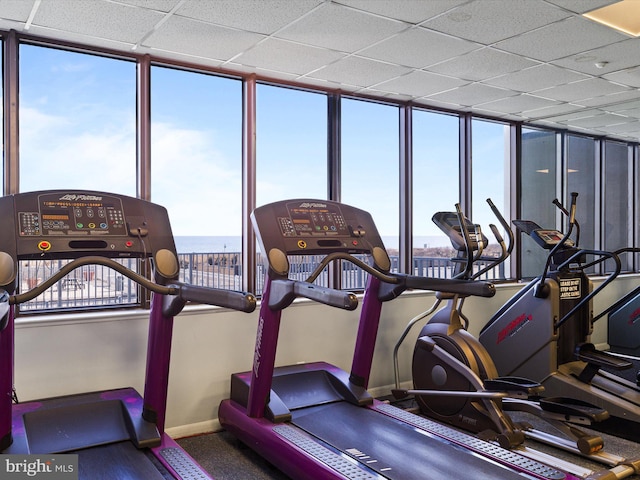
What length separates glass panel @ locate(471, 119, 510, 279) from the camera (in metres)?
5.89

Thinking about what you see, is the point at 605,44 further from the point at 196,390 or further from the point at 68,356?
the point at 68,356

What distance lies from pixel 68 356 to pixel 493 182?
4633mm

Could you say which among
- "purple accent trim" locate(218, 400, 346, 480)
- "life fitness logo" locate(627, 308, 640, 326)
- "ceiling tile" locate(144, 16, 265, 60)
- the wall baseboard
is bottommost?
the wall baseboard

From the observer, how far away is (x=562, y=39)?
3.65 meters

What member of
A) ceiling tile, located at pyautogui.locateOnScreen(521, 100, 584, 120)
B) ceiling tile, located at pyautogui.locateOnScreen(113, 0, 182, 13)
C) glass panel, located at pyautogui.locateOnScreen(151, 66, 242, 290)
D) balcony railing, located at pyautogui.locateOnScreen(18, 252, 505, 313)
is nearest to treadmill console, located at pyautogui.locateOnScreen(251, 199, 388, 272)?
balcony railing, located at pyautogui.locateOnScreen(18, 252, 505, 313)

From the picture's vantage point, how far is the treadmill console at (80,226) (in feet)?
8.70

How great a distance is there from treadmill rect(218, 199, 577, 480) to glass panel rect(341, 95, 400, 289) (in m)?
1.25

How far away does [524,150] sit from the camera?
6.36m

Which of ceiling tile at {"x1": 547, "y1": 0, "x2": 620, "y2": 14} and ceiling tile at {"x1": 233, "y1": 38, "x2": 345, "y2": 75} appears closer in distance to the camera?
ceiling tile at {"x1": 547, "y1": 0, "x2": 620, "y2": 14}

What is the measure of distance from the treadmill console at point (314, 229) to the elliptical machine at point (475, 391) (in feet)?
2.13

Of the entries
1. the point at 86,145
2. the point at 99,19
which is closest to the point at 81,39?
the point at 99,19

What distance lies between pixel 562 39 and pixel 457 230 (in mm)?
1455

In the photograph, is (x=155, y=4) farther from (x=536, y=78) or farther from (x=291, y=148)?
(x=536, y=78)

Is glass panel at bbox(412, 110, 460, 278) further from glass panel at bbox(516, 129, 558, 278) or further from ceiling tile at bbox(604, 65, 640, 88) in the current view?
ceiling tile at bbox(604, 65, 640, 88)
